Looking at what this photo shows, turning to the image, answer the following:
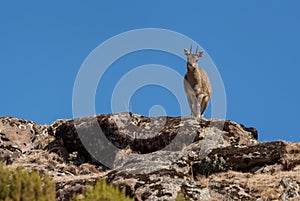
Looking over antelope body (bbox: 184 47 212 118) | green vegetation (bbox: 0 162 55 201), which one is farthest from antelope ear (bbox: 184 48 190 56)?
green vegetation (bbox: 0 162 55 201)

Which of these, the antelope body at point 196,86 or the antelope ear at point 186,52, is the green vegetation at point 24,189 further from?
the antelope ear at point 186,52

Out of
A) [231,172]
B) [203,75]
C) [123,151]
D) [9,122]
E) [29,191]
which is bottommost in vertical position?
[29,191]

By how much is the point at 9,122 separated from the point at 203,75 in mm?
8568

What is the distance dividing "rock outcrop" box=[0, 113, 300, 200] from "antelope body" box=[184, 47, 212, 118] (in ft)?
9.67

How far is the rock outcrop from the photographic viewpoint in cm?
1867

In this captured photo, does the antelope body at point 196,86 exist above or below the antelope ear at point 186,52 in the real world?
below

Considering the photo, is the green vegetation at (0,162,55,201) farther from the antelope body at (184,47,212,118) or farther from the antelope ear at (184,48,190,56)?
the antelope ear at (184,48,190,56)

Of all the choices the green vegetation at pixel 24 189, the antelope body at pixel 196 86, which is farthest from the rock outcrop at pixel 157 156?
the green vegetation at pixel 24 189

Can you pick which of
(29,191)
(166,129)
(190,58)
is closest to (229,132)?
(166,129)

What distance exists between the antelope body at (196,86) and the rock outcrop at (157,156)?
295cm

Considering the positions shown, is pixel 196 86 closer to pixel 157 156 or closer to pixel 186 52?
pixel 186 52

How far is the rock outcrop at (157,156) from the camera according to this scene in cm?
1867

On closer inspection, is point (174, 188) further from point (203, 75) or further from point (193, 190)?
point (203, 75)

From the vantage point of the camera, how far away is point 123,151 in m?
24.6
